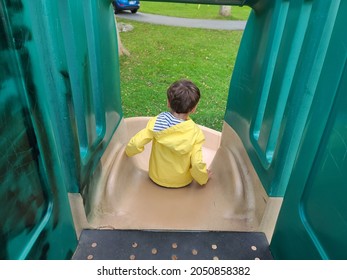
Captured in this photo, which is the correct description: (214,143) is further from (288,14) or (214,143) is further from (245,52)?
(288,14)

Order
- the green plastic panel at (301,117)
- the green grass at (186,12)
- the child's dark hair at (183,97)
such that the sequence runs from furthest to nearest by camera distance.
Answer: the green grass at (186,12) → the child's dark hair at (183,97) → the green plastic panel at (301,117)

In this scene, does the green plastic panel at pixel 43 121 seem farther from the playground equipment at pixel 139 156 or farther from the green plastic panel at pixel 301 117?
the green plastic panel at pixel 301 117

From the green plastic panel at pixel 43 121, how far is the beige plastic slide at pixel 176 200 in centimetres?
24

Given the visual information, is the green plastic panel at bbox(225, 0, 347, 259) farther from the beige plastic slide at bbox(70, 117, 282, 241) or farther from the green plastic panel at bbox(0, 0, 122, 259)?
the green plastic panel at bbox(0, 0, 122, 259)

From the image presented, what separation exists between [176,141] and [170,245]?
745mm

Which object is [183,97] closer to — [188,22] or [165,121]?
[165,121]

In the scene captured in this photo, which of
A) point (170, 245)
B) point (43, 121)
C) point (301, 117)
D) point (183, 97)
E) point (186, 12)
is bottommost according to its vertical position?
point (186, 12)

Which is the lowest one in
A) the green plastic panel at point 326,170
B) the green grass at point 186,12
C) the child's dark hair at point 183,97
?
the green grass at point 186,12

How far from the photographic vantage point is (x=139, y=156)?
2.92 meters

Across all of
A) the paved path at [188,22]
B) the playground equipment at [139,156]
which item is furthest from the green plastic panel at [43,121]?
the paved path at [188,22]

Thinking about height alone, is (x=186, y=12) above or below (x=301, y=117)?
below

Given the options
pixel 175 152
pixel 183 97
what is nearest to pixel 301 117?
pixel 183 97

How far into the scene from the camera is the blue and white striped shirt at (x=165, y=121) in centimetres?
206

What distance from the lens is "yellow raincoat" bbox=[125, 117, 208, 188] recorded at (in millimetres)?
2090
